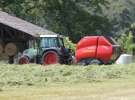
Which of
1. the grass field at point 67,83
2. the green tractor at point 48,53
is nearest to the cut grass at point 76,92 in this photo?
the grass field at point 67,83

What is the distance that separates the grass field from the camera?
54.9 feet

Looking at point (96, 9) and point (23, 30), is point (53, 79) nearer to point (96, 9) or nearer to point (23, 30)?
point (23, 30)

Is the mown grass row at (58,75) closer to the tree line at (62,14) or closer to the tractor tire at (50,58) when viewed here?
the tractor tire at (50,58)

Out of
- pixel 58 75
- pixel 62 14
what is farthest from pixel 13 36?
pixel 62 14

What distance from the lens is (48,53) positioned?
33.5 meters

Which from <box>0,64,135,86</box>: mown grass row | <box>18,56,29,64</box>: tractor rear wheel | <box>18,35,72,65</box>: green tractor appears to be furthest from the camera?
<box>18,56,29,64</box>: tractor rear wheel

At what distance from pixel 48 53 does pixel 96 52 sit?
304 centimetres

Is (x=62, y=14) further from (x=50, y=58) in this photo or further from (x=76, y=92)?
(x=76, y=92)

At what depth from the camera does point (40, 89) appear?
1891 cm

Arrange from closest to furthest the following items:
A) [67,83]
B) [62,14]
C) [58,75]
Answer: [67,83]
[58,75]
[62,14]

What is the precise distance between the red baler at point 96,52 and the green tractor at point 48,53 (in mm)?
1034

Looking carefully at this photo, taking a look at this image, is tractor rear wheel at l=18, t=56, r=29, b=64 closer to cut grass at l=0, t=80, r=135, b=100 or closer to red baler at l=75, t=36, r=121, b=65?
red baler at l=75, t=36, r=121, b=65

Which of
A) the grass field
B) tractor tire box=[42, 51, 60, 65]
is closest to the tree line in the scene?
tractor tire box=[42, 51, 60, 65]

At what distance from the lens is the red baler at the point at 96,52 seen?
109 ft
